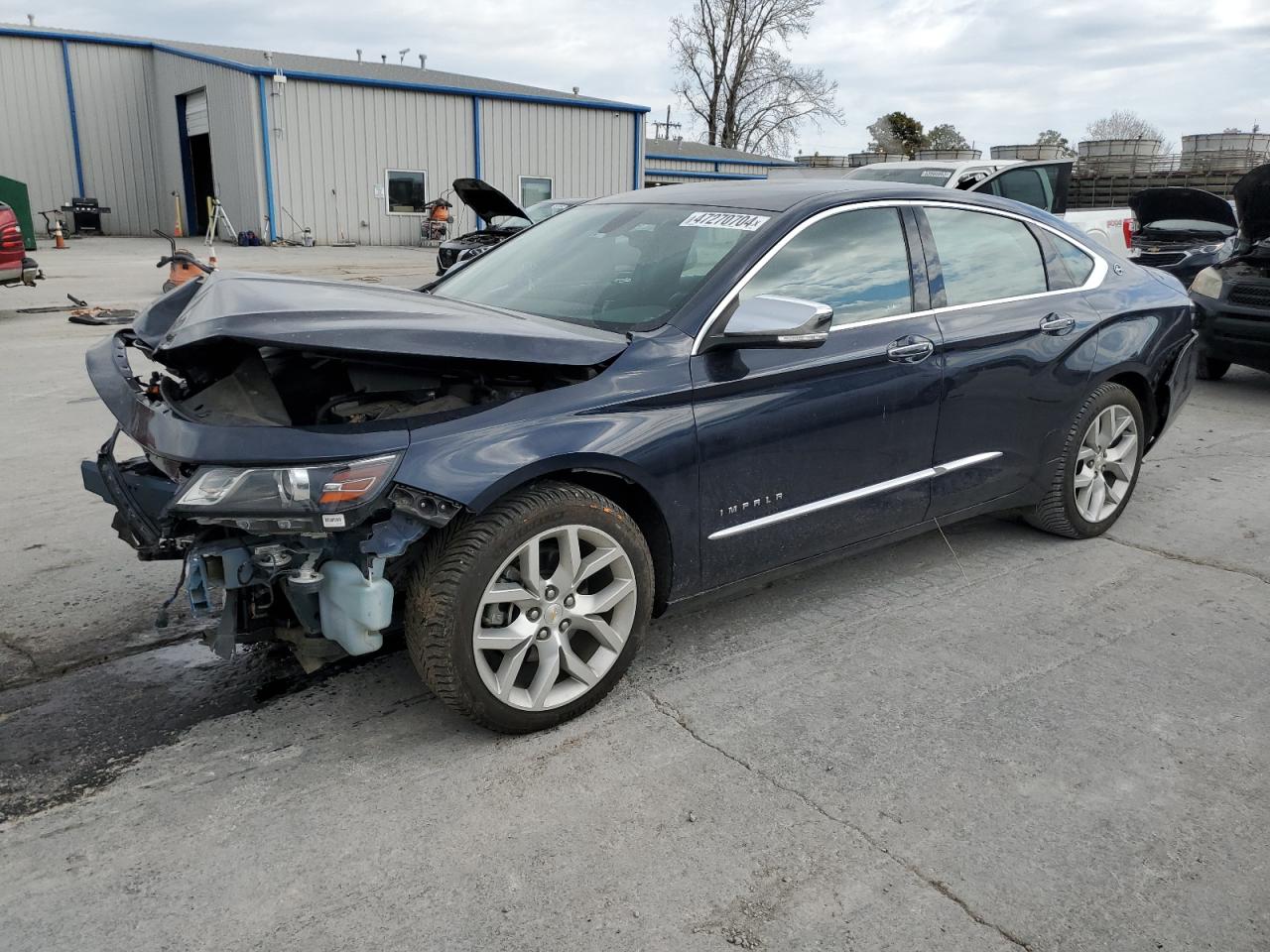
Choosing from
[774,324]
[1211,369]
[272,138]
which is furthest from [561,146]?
[774,324]

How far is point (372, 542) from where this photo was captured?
2.72 metres

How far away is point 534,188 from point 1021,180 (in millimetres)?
19502

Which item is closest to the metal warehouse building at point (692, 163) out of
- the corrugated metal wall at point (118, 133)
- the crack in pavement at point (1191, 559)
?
the corrugated metal wall at point (118, 133)

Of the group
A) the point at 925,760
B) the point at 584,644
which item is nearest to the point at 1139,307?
the point at 925,760

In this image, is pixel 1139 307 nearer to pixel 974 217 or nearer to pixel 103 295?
pixel 974 217

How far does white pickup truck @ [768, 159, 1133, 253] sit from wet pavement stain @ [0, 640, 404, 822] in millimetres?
8652

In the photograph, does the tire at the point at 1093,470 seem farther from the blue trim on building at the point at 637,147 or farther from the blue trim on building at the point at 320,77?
the blue trim on building at the point at 637,147

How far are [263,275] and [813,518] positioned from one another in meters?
2.15

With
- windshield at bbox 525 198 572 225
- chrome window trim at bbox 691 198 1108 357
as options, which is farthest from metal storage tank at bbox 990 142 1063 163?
chrome window trim at bbox 691 198 1108 357

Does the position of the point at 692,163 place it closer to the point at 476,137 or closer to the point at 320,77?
the point at 476,137

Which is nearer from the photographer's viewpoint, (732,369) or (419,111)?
(732,369)

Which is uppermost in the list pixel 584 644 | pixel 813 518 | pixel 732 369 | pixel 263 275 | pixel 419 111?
pixel 419 111

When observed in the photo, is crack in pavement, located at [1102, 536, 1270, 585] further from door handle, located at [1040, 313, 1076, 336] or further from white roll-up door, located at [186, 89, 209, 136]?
white roll-up door, located at [186, 89, 209, 136]

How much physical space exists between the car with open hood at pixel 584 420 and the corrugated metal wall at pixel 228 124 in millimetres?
22177
